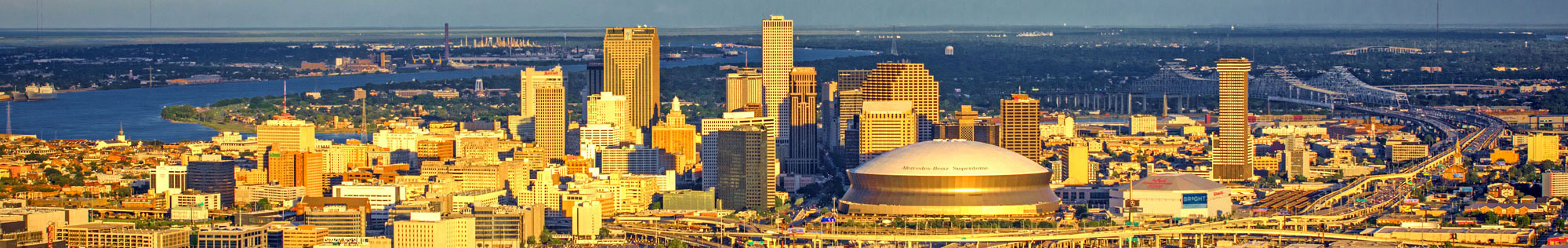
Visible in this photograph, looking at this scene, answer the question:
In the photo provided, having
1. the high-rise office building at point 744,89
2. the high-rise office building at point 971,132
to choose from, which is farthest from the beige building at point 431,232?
the high-rise office building at point 744,89

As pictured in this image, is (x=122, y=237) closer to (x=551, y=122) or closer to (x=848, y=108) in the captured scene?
(x=551, y=122)

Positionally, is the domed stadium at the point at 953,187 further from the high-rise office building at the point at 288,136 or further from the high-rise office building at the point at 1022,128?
the high-rise office building at the point at 288,136

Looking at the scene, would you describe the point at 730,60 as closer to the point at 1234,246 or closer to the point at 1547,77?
the point at 1547,77

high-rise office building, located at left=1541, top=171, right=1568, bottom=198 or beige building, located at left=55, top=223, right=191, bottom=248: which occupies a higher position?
high-rise office building, located at left=1541, top=171, right=1568, bottom=198

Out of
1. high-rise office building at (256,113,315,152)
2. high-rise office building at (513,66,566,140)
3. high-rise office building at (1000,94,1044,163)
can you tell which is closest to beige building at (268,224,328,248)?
high-rise office building at (256,113,315,152)

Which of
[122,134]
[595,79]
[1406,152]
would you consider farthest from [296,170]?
[1406,152]

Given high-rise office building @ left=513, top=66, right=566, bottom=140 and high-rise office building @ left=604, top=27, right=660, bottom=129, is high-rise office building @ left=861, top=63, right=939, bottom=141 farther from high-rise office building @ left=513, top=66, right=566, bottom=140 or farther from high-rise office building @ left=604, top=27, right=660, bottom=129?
high-rise office building @ left=513, top=66, right=566, bottom=140

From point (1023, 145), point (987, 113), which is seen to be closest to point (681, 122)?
point (1023, 145)
